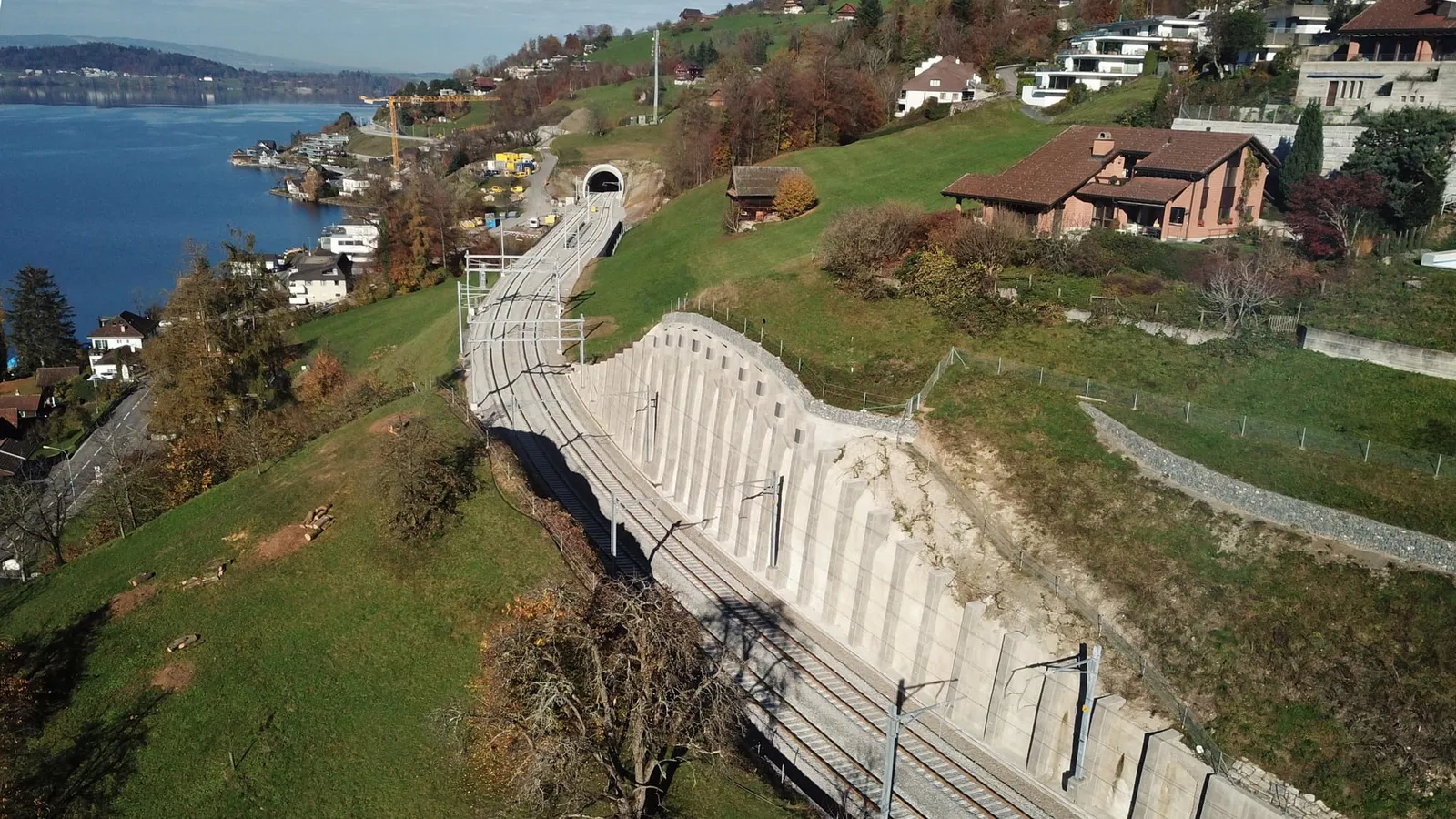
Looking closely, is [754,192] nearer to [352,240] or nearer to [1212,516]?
[1212,516]

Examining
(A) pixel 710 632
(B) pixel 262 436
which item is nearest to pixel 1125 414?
(A) pixel 710 632

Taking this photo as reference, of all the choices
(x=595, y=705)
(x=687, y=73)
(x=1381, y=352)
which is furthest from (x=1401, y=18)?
(x=687, y=73)

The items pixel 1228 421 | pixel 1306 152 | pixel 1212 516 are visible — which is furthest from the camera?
pixel 1306 152

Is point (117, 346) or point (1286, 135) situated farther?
point (117, 346)

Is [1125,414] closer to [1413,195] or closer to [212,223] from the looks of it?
[1413,195]

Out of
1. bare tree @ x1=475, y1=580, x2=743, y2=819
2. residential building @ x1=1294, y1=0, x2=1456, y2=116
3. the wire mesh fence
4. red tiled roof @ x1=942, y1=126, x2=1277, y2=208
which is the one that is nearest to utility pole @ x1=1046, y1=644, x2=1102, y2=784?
bare tree @ x1=475, y1=580, x2=743, y2=819

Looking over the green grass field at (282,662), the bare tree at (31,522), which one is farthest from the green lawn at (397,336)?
the green grass field at (282,662)

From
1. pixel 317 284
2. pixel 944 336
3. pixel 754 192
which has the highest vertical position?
pixel 754 192
